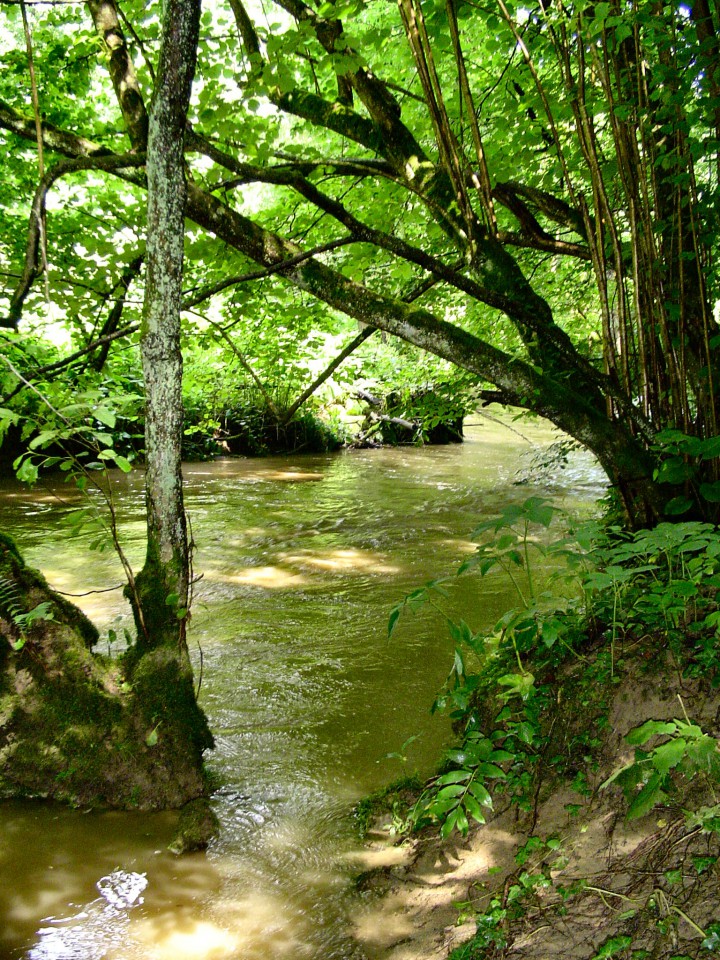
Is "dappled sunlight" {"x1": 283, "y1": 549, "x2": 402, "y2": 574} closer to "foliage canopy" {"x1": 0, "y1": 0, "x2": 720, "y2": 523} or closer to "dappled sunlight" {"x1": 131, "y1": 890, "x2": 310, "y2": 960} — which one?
"foliage canopy" {"x1": 0, "y1": 0, "x2": 720, "y2": 523}

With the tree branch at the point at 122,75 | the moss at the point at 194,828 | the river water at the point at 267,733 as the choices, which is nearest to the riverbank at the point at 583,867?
the river water at the point at 267,733

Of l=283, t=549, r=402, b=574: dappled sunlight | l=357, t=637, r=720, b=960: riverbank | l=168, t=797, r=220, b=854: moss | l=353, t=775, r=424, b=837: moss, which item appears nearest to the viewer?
l=357, t=637, r=720, b=960: riverbank

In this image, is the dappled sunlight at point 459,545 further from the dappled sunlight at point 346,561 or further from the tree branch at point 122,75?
the tree branch at point 122,75

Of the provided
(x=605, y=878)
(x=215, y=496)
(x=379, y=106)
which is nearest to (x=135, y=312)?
(x=379, y=106)

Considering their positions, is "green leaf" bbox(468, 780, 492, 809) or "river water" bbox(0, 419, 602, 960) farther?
"river water" bbox(0, 419, 602, 960)

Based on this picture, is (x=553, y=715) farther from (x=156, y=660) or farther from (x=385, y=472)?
(x=385, y=472)

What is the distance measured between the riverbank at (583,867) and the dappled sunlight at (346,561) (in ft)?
12.1

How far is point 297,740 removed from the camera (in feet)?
10.8

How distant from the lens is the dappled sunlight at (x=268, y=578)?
5.85m

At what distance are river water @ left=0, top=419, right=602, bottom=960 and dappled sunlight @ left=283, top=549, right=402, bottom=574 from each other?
0.11 ft

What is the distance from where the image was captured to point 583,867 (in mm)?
1881

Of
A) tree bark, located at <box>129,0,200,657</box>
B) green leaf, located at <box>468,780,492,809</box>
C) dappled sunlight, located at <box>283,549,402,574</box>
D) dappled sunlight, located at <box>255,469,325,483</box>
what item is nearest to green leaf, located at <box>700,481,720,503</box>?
green leaf, located at <box>468,780,492,809</box>

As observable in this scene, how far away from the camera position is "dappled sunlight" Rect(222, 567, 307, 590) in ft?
19.2

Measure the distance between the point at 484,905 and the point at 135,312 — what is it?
3.73 metres
